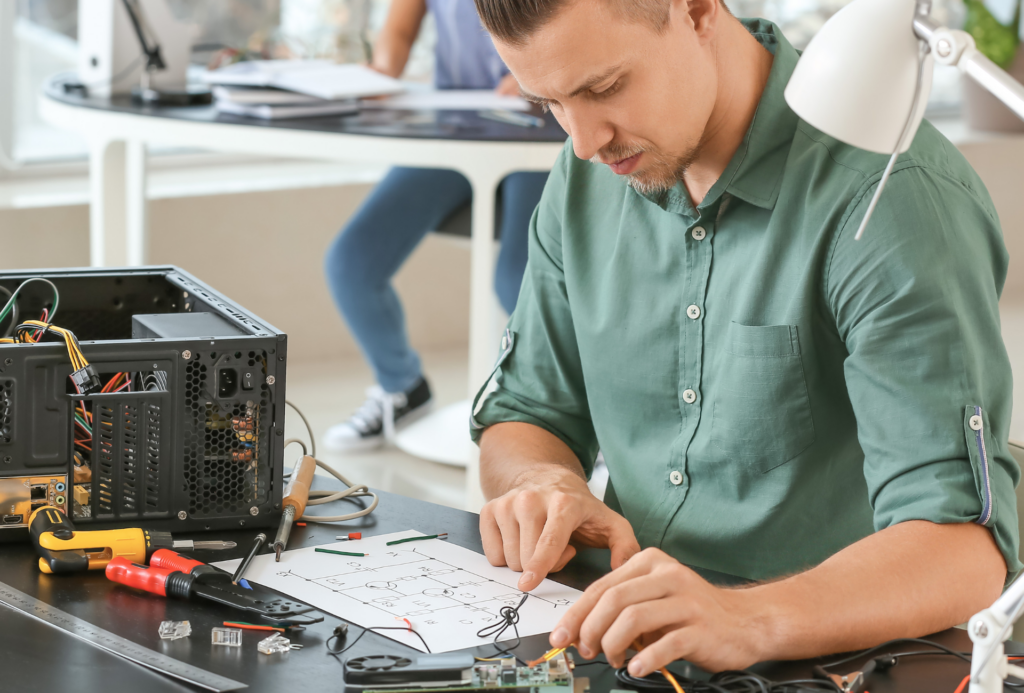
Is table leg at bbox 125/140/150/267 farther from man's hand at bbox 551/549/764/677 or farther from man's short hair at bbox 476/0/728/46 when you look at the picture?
man's hand at bbox 551/549/764/677

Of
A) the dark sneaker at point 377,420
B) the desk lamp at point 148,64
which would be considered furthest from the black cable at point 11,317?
the dark sneaker at point 377,420

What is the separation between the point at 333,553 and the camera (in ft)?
3.35

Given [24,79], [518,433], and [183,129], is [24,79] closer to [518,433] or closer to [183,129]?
[183,129]

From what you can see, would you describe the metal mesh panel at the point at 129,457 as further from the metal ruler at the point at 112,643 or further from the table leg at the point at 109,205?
the table leg at the point at 109,205

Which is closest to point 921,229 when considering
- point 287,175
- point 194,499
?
point 194,499

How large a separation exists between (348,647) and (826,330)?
1.72 ft

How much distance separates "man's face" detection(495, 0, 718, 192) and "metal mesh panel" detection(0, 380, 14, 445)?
502mm

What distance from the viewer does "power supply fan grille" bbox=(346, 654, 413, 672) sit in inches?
30.6

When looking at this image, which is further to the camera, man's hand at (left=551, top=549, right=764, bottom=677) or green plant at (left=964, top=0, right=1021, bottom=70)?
green plant at (left=964, top=0, right=1021, bottom=70)

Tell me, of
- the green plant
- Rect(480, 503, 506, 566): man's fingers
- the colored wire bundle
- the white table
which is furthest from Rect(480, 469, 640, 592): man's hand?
the green plant

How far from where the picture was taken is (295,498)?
1.11 meters

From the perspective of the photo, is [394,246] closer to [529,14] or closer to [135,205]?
[135,205]

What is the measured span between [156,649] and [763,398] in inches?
22.9

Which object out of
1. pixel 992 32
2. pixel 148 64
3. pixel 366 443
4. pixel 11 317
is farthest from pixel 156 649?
pixel 992 32
